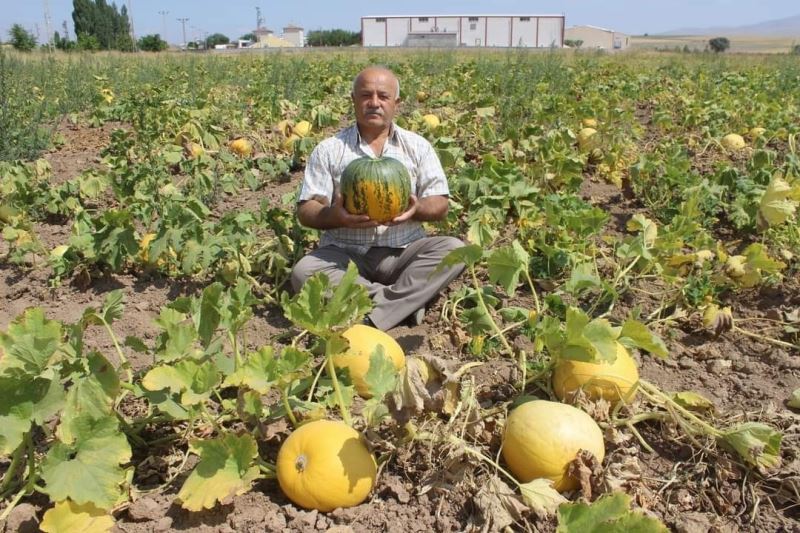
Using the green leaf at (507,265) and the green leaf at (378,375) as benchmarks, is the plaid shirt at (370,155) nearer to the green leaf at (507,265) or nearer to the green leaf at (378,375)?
the green leaf at (507,265)

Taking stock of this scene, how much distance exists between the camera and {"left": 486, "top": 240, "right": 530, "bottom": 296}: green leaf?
2.86m

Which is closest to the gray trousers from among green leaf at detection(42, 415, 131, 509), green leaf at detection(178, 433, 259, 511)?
green leaf at detection(178, 433, 259, 511)

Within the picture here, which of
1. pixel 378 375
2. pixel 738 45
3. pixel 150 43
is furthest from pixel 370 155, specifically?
pixel 738 45

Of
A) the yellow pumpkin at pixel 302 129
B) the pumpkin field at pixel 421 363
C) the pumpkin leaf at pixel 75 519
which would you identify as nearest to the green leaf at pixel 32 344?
the pumpkin field at pixel 421 363

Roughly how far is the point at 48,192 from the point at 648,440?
14.9 ft

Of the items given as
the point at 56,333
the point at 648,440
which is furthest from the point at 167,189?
the point at 648,440

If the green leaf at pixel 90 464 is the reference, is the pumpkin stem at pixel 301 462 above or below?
below

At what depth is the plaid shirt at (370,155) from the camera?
3879 millimetres

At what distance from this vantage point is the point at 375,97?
Answer: 3762mm

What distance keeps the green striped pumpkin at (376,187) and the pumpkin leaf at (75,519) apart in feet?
6.53

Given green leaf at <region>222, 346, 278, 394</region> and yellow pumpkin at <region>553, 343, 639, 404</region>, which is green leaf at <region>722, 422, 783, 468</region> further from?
green leaf at <region>222, 346, 278, 394</region>

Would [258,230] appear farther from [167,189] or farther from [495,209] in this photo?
[495,209]

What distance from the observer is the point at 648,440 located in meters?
2.59

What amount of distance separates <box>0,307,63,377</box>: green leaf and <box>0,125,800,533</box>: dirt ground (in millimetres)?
468
